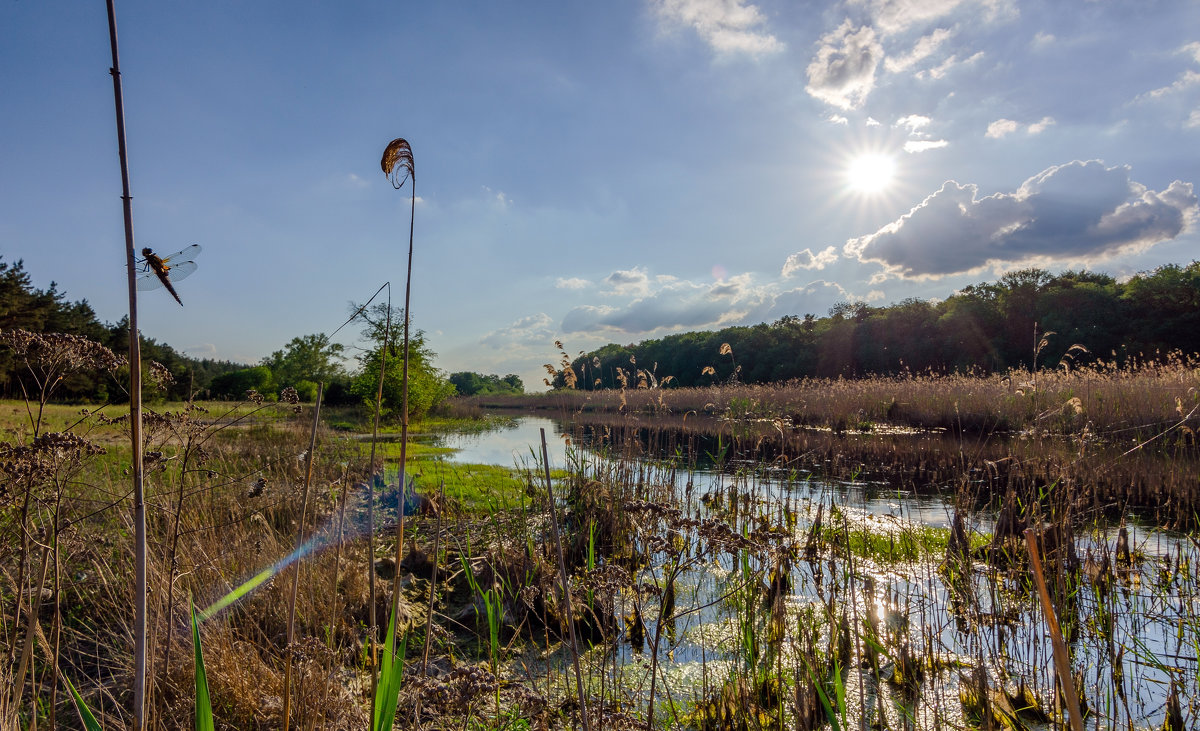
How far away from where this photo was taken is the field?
1604mm

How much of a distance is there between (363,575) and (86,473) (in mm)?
3821

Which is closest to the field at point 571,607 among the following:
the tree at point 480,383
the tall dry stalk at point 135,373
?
the tall dry stalk at point 135,373

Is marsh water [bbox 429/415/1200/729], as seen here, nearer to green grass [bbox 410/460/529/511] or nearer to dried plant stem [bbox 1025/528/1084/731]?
dried plant stem [bbox 1025/528/1084/731]

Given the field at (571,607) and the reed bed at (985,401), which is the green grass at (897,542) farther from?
the reed bed at (985,401)

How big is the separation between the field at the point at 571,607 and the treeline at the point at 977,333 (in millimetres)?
14736

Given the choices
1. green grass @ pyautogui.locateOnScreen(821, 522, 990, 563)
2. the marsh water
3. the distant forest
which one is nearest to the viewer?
the marsh water

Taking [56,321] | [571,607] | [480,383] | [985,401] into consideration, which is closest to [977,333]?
[985,401]

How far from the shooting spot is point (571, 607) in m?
1.78

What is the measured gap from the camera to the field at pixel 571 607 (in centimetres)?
160

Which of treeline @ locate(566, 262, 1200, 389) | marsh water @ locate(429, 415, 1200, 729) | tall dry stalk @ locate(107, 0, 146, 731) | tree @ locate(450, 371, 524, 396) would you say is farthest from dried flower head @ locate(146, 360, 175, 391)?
tree @ locate(450, 371, 524, 396)

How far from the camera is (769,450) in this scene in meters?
11.2

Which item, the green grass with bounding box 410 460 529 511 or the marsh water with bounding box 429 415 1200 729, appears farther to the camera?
the green grass with bounding box 410 460 529 511

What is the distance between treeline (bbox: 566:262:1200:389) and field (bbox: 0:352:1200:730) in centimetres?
1474

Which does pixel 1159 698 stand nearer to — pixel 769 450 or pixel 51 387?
pixel 51 387
